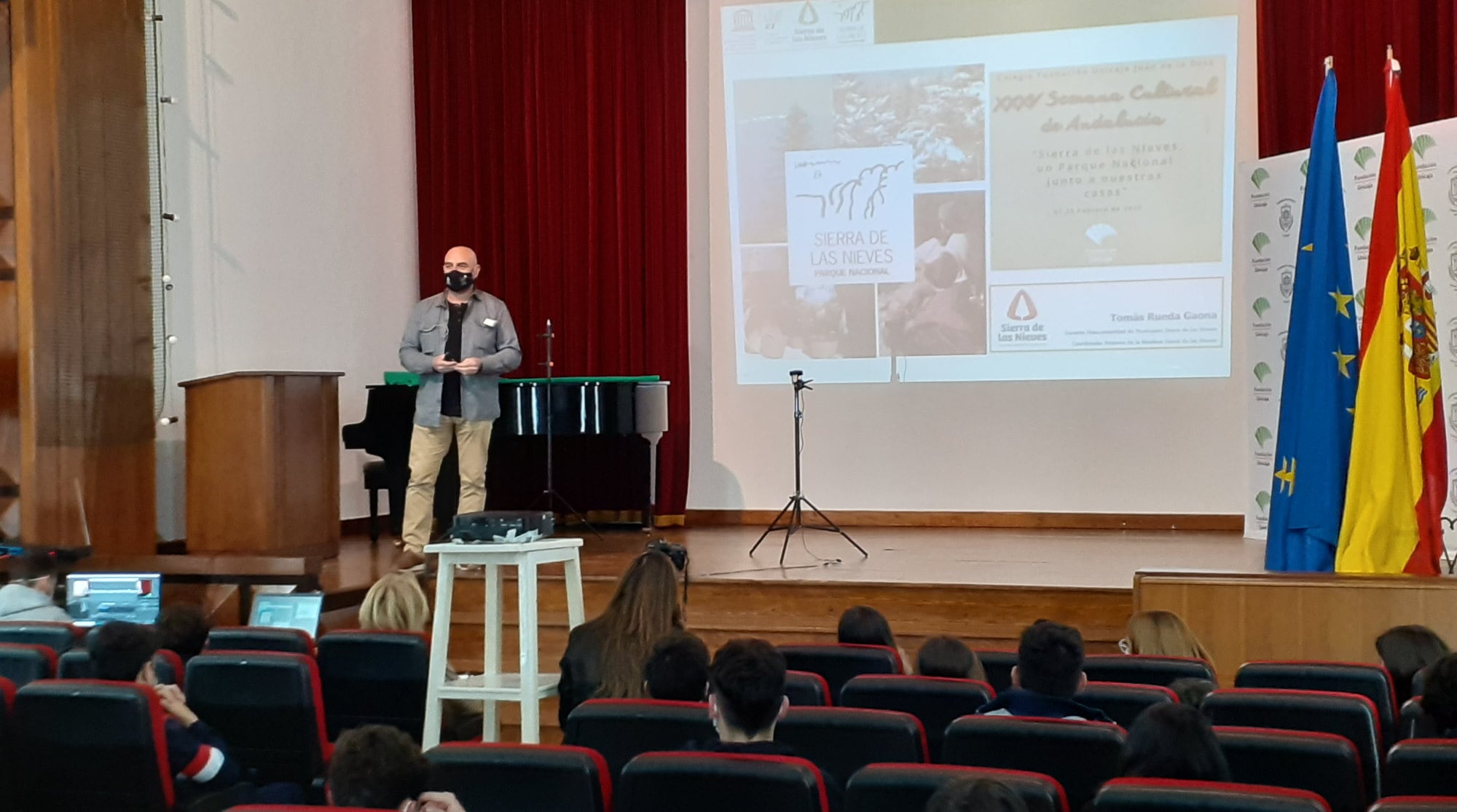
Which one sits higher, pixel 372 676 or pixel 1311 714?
pixel 1311 714

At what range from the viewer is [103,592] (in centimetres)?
520

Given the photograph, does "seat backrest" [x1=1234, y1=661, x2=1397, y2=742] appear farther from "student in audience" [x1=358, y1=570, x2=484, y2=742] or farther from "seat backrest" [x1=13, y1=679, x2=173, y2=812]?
"seat backrest" [x1=13, y1=679, x2=173, y2=812]

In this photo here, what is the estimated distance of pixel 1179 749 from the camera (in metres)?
2.19

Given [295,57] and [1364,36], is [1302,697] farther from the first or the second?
[295,57]

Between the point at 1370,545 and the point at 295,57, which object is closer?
the point at 1370,545

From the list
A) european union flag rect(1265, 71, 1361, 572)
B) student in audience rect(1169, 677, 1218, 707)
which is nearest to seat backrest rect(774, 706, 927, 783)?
student in audience rect(1169, 677, 1218, 707)

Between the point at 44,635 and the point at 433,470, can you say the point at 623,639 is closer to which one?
the point at 44,635

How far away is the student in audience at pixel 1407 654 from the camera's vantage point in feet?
11.5

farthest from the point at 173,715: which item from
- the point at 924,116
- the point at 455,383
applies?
the point at 924,116

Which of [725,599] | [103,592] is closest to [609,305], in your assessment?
[725,599]

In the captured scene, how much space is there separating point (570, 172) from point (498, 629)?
5.16m

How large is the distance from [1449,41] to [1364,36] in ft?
1.38

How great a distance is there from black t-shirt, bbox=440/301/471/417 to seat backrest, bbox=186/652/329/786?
3.56m

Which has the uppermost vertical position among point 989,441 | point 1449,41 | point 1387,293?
point 1449,41
